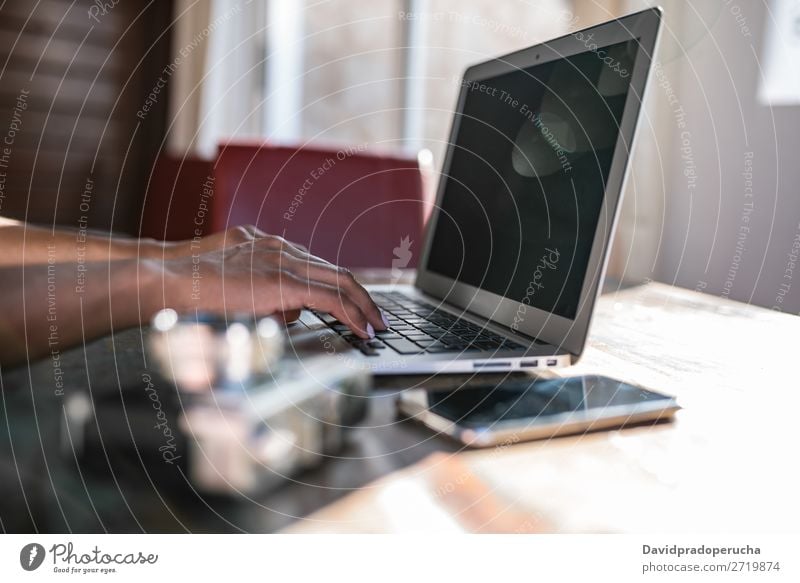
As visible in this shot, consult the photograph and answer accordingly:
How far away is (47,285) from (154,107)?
7.95 ft

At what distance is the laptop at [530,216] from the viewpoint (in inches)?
19.6

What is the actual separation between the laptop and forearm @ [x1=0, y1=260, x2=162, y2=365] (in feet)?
0.45

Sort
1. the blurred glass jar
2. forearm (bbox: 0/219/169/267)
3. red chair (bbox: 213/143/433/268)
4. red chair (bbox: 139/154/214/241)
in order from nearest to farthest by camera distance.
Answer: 1. the blurred glass jar
2. forearm (bbox: 0/219/169/267)
3. red chair (bbox: 213/143/433/268)
4. red chair (bbox: 139/154/214/241)

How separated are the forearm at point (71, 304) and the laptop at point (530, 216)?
14 centimetres

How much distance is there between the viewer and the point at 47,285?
21.5 inches

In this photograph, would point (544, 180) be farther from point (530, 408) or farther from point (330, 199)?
point (330, 199)

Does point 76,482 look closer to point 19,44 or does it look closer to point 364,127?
point 364,127

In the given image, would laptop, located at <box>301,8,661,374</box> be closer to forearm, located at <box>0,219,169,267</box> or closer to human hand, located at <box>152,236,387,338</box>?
human hand, located at <box>152,236,387,338</box>

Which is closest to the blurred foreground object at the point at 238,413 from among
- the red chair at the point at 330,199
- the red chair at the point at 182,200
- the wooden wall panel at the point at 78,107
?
the red chair at the point at 330,199

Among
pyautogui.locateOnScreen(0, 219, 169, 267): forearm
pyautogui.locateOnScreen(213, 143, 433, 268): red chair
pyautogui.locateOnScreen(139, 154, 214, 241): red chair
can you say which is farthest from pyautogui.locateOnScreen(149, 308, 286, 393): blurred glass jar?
pyautogui.locateOnScreen(139, 154, 214, 241): red chair

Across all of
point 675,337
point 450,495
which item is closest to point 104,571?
point 450,495

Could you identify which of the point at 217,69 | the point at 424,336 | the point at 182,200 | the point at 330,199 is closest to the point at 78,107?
the point at 217,69

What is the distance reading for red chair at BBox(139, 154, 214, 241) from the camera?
1589mm

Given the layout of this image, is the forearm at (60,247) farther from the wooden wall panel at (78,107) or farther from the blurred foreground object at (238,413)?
the wooden wall panel at (78,107)
